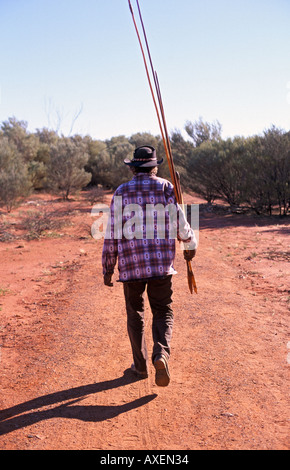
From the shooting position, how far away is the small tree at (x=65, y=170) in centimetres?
1912

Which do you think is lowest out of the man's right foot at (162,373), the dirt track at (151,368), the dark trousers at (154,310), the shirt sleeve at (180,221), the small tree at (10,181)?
the dirt track at (151,368)

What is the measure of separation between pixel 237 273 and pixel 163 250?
4.05 m

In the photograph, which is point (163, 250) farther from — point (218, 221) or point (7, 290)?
point (218, 221)

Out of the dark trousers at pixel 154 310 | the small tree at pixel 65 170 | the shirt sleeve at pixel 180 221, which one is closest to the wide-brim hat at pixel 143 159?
the shirt sleeve at pixel 180 221

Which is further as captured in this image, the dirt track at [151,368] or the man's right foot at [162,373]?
the man's right foot at [162,373]

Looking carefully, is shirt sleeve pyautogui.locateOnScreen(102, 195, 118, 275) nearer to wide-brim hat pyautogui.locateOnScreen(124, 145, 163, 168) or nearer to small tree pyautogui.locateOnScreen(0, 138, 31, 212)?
wide-brim hat pyautogui.locateOnScreen(124, 145, 163, 168)

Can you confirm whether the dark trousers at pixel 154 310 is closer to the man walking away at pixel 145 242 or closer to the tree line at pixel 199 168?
the man walking away at pixel 145 242

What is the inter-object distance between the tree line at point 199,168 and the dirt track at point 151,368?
8.10m

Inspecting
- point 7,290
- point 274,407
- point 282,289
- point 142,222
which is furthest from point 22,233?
point 274,407

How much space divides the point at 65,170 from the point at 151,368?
54.3ft

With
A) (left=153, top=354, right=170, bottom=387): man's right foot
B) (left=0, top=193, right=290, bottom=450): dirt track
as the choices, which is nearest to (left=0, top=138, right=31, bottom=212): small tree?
(left=0, top=193, right=290, bottom=450): dirt track

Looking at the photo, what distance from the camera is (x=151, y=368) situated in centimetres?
363

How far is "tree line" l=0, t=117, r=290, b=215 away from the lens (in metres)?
14.5

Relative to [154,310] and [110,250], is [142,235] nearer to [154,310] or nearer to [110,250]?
[110,250]
